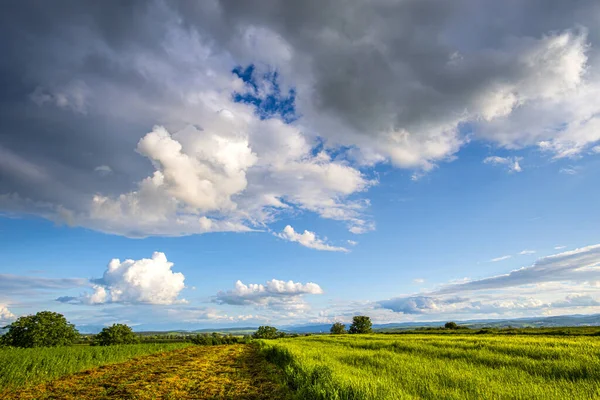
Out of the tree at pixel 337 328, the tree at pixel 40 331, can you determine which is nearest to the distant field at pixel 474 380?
→ the tree at pixel 40 331

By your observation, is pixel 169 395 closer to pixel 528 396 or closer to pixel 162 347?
pixel 528 396

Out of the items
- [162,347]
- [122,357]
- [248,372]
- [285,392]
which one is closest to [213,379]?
[248,372]

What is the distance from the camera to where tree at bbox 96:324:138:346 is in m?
99.8

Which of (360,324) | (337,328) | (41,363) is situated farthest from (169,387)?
(337,328)

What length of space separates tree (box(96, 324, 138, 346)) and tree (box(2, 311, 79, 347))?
915cm

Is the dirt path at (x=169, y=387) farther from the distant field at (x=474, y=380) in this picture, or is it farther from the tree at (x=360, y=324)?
the tree at (x=360, y=324)

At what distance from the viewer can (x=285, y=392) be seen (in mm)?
13297

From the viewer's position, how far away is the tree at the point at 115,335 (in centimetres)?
9981

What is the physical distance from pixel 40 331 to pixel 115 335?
2226cm

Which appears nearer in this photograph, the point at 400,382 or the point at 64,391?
the point at 400,382

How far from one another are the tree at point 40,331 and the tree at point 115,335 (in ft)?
30.0

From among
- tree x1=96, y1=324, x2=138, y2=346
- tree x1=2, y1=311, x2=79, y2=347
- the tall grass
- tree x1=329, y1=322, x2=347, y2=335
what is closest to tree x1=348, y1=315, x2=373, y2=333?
tree x1=329, y1=322, x2=347, y2=335

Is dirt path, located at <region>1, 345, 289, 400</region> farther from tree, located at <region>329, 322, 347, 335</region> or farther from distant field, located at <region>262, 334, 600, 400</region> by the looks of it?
tree, located at <region>329, 322, 347, 335</region>

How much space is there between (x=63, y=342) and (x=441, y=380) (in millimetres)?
108225
